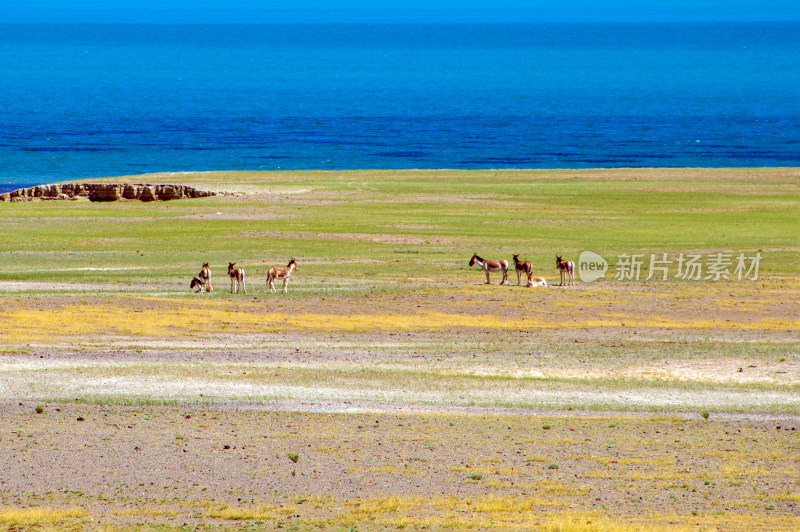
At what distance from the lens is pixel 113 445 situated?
1627cm

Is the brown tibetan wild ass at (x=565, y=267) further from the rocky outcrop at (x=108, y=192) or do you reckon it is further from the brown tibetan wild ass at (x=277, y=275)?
the rocky outcrop at (x=108, y=192)

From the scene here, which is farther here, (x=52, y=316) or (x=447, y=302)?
(x=447, y=302)

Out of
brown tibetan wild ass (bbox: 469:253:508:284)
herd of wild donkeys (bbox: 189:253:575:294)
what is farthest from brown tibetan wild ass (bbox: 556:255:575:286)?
brown tibetan wild ass (bbox: 469:253:508:284)

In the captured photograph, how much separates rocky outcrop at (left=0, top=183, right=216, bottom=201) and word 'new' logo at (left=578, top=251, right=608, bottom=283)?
25574 mm

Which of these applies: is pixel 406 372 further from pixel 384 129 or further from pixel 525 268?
pixel 384 129

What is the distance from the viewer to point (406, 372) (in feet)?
71.9

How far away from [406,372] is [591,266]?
1766cm

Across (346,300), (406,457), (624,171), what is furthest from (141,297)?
(624,171)

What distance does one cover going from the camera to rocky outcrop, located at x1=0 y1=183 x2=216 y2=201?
58.6 meters

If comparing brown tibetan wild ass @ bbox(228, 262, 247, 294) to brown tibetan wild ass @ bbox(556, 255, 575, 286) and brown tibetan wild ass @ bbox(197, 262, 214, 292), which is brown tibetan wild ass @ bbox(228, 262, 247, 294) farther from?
brown tibetan wild ass @ bbox(556, 255, 575, 286)

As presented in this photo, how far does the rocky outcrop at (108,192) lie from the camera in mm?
58594

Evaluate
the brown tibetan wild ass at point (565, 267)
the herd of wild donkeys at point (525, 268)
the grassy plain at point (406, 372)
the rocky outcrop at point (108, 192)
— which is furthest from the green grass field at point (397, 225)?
the brown tibetan wild ass at point (565, 267)

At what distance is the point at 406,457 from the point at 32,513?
5.20 metres

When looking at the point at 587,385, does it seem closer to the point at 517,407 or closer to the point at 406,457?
the point at 517,407
